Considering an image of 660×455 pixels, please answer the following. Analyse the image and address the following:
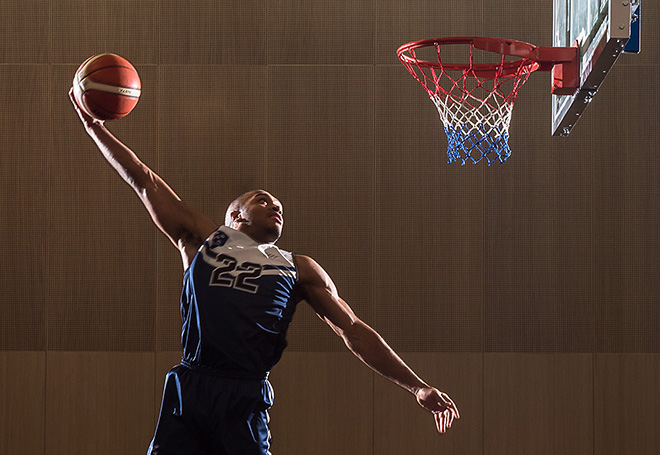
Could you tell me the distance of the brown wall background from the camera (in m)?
5.70

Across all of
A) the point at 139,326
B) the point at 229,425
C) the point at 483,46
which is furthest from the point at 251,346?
the point at 139,326

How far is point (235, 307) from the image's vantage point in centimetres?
333

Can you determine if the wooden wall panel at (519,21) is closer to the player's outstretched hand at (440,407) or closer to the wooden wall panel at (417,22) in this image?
the wooden wall panel at (417,22)

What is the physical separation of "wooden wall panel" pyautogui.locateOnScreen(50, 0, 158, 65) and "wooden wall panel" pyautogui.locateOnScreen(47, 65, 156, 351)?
0.45 ft

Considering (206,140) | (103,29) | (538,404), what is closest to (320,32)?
(206,140)

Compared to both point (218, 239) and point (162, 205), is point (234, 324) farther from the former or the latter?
point (162, 205)

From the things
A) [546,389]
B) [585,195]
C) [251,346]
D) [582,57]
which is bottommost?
[546,389]

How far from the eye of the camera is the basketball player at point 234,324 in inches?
127

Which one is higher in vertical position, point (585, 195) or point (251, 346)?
point (585, 195)

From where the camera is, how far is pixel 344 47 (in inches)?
232

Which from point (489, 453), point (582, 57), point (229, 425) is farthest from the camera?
point (489, 453)

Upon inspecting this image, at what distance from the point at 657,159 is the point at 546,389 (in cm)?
193

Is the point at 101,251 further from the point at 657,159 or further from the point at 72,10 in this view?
the point at 657,159

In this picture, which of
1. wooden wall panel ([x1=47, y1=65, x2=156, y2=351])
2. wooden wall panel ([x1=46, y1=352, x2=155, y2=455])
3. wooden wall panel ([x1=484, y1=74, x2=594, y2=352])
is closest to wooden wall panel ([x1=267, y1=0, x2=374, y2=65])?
wooden wall panel ([x1=47, y1=65, x2=156, y2=351])
